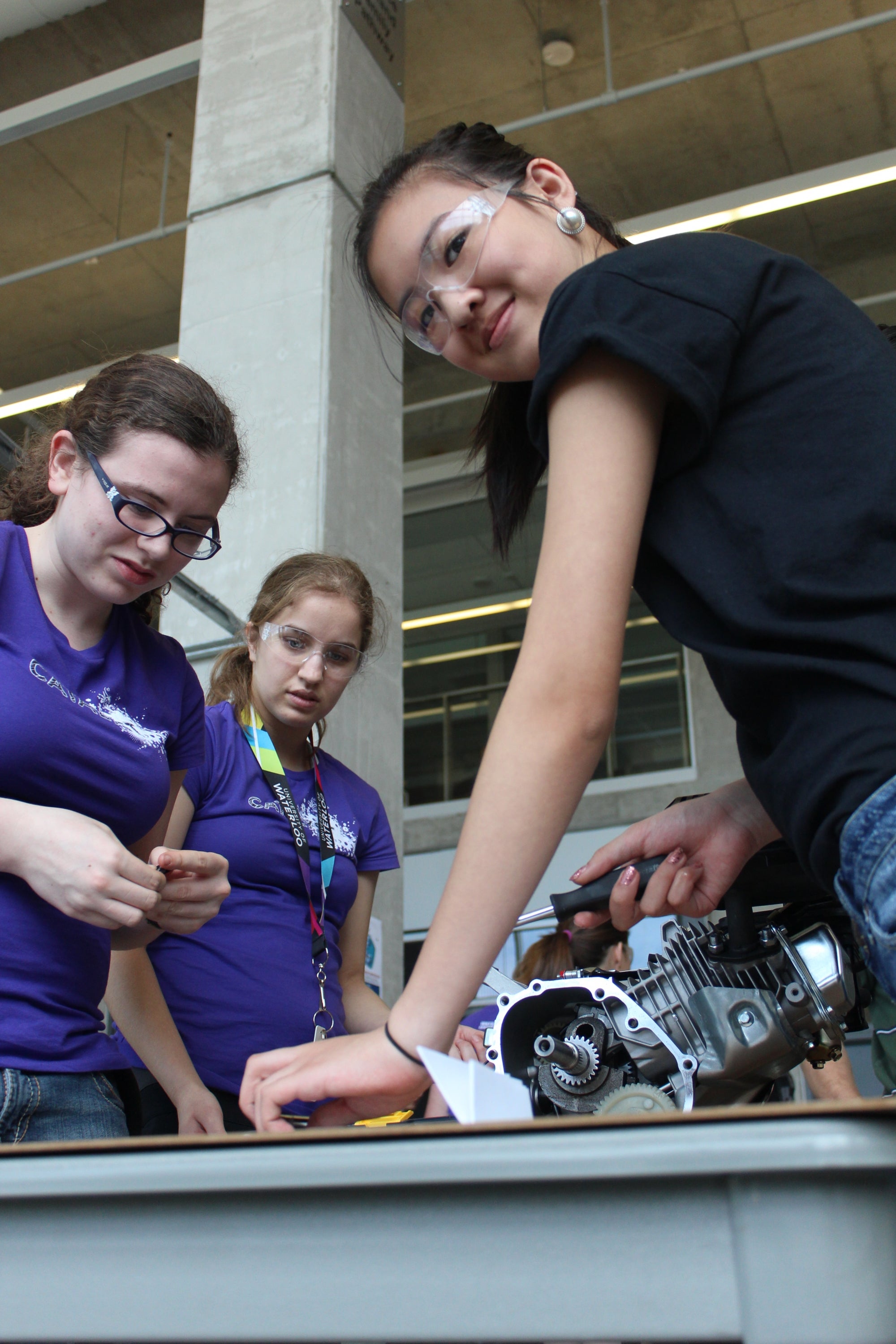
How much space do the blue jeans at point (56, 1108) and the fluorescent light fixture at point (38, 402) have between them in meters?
5.40

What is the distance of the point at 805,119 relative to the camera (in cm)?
608

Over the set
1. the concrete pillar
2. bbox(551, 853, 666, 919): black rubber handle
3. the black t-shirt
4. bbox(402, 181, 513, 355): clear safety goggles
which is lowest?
bbox(551, 853, 666, 919): black rubber handle

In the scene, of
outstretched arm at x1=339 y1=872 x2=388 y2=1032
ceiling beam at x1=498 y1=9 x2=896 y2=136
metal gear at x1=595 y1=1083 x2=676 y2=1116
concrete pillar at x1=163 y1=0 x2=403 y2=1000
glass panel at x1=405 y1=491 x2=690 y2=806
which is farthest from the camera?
glass panel at x1=405 y1=491 x2=690 y2=806

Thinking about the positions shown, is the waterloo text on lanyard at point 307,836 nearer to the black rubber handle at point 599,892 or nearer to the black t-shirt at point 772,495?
the black rubber handle at point 599,892

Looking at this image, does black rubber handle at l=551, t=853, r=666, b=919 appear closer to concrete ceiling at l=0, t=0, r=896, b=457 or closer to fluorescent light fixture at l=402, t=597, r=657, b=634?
concrete ceiling at l=0, t=0, r=896, b=457

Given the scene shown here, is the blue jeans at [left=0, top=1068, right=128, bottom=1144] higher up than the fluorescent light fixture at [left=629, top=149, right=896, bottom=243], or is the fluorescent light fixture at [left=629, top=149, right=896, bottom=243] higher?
the fluorescent light fixture at [left=629, top=149, right=896, bottom=243]

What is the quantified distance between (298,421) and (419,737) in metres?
6.89

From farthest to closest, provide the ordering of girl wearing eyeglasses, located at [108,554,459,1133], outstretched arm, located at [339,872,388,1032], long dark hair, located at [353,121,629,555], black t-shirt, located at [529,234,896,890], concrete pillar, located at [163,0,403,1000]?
concrete pillar, located at [163,0,403,1000] → outstretched arm, located at [339,872,388,1032] → girl wearing eyeglasses, located at [108,554,459,1133] → long dark hair, located at [353,121,629,555] → black t-shirt, located at [529,234,896,890]

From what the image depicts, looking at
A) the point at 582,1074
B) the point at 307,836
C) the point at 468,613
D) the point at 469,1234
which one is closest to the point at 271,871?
the point at 307,836

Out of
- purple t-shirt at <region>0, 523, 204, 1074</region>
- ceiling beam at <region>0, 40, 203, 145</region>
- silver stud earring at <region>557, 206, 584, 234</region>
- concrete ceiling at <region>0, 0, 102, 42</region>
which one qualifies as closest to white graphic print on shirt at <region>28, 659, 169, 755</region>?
purple t-shirt at <region>0, 523, 204, 1074</region>

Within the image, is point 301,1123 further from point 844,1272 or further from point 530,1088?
point 844,1272

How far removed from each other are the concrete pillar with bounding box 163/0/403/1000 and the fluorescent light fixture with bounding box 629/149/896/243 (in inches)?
65.8

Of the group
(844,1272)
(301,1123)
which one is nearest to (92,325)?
(301,1123)

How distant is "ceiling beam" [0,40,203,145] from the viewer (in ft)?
13.6
